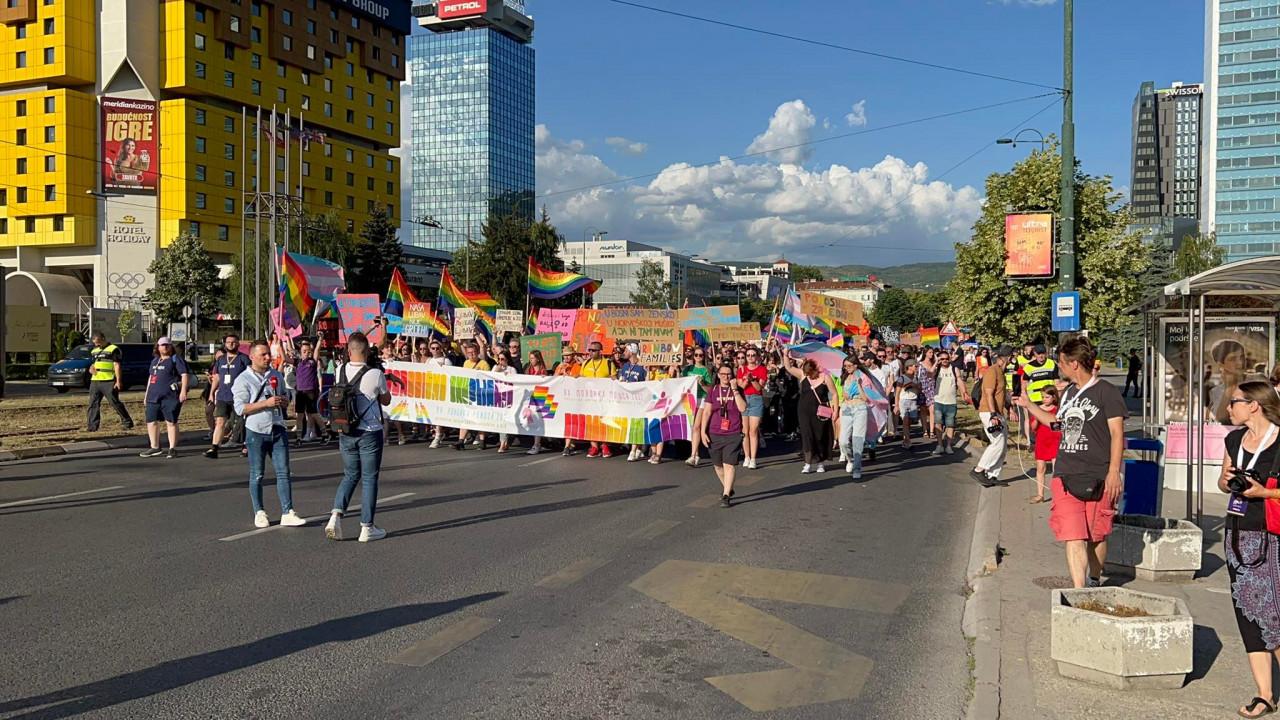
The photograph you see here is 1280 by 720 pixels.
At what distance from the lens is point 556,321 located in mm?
22969

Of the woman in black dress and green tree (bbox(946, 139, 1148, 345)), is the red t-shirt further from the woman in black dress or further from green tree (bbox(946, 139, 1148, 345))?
green tree (bbox(946, 139, 1148, 345))

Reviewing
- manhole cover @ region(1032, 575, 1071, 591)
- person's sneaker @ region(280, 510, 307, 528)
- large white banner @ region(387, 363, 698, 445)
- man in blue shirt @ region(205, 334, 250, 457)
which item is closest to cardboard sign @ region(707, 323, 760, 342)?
large white banner @ region(387, 363, 698, 445)

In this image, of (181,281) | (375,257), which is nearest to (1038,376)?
(181,281)

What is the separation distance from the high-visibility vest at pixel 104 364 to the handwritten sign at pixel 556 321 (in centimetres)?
913

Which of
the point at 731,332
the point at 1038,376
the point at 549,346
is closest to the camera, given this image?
the point at 1038,376

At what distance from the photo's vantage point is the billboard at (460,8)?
152 m

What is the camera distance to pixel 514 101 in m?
162

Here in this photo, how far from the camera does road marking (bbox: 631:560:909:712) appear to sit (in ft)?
16.8

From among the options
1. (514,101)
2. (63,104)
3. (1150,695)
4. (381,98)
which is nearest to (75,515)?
(1150,695)

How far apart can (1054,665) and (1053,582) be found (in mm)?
1981

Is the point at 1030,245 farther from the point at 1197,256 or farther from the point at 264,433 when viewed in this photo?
the point at 1197,256

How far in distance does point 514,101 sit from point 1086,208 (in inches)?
5940

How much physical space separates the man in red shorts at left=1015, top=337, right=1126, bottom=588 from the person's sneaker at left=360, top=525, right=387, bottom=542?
5.64 m

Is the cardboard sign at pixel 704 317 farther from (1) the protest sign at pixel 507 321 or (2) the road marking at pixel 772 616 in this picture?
(2) the road marking at pixel 772 616
